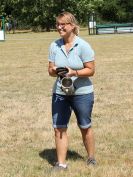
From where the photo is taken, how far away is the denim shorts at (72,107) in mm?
5891

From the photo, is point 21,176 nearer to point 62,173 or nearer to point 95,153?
point 62,173

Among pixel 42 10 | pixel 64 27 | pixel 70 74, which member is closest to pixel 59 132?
pixel 70 74

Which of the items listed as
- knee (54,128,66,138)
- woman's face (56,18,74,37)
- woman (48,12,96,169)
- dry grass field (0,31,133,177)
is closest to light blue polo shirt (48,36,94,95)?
woman (48,12,96,169)

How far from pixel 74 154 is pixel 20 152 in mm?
733

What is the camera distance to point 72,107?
5.99 metres

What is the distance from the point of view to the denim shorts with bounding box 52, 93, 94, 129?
589cm

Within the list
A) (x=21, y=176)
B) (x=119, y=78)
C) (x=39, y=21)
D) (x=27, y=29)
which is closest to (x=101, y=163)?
(x=21, y=176)

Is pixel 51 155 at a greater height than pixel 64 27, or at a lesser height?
lesser

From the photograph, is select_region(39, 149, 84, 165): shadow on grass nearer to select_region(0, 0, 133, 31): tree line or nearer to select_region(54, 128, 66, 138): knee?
select_region(54, 128, 66, 138): knee

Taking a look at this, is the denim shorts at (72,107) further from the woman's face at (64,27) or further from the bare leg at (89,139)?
the woman's face at (64,27)

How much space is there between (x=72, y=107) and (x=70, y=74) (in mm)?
509

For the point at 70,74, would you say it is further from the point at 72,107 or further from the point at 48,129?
the point at 48,129

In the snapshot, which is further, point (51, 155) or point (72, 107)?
point (51, 155)

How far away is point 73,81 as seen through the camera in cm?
579
